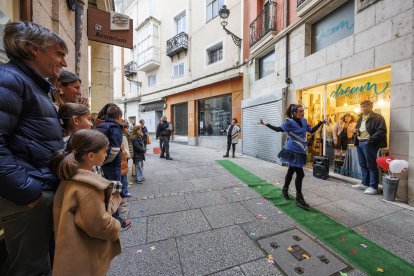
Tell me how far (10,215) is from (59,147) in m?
0.51

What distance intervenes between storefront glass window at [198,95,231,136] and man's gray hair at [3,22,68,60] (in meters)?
11.6

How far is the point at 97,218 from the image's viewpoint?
1.33m

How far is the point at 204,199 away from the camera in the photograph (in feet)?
14.3

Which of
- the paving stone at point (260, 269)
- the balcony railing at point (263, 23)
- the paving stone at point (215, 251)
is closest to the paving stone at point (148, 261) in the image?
the paving stone at point (215, 251)

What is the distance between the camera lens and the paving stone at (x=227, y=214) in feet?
10.9

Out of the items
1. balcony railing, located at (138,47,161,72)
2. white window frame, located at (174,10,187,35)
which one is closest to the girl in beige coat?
white window frame, located at (174,10,187,35)

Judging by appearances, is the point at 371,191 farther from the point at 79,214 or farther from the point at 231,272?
the point at 79,214

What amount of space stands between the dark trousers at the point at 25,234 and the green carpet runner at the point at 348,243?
3.02 meters

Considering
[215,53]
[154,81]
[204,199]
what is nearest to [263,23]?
[215,53]

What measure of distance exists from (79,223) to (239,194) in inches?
148

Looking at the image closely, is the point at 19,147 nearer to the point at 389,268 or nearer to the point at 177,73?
the point at 389,268

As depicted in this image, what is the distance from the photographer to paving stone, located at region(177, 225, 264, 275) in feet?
7.57

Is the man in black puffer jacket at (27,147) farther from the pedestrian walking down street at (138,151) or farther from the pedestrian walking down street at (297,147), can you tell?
the pedestrian walking down street at (138,151)

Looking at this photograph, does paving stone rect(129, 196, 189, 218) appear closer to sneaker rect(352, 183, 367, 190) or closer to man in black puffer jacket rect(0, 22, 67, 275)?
man in black puffer jacket rect(0, 22, 67, 275)
